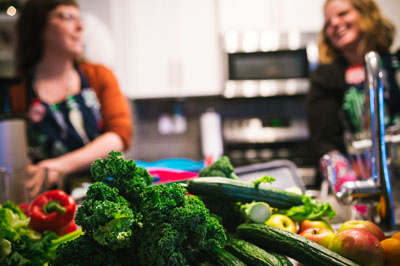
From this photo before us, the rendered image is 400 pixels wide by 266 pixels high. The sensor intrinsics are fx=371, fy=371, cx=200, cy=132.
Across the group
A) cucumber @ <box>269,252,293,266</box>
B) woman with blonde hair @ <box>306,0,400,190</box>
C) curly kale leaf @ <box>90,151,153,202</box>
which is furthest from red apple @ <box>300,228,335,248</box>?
Answer: woman with blonde hair @ <box>306,0,400,190</box>

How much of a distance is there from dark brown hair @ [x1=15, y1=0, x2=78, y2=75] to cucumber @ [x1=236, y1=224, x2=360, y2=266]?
1500 mm

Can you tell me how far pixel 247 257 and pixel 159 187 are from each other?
0.20 metres

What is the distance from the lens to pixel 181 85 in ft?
11.6

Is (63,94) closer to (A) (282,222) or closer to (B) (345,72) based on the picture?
(A) (282,222)

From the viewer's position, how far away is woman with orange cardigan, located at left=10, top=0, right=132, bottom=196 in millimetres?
1752

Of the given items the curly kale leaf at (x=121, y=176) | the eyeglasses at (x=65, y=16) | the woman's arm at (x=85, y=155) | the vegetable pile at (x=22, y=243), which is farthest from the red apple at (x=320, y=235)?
the eyeglasses at (x=65, y=16)

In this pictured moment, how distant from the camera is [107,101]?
1.96m

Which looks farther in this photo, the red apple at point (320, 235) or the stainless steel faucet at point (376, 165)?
the stainless steel faucet at point (376, 165)

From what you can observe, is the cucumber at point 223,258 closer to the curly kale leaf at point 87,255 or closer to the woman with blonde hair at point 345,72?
the curly kale leaf at point 87,255

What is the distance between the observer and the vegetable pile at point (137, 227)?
556mm

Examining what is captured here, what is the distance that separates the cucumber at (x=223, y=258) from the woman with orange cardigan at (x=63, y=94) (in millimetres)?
1184

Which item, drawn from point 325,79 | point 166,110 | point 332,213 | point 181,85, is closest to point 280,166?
point 332,213

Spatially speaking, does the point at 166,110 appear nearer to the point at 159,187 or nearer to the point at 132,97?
the point at 132,97

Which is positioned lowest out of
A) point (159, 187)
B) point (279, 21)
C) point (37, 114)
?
point (159, 187)
